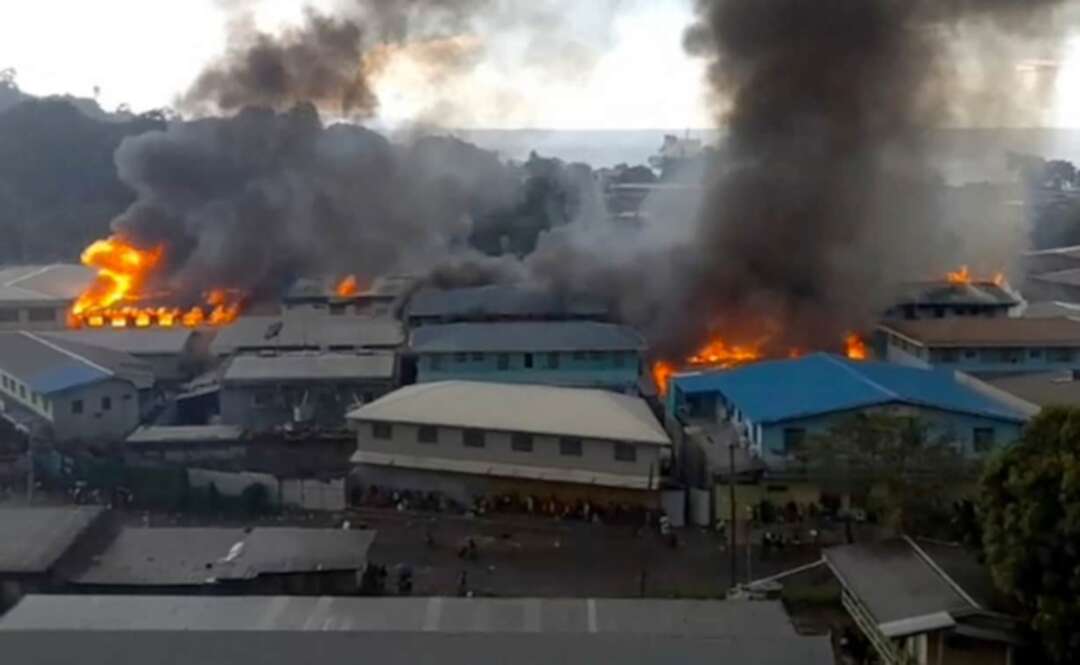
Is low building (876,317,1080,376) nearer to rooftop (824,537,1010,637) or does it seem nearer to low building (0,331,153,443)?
rooftop (824,537,1010,637)

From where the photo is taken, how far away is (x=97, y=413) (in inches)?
717

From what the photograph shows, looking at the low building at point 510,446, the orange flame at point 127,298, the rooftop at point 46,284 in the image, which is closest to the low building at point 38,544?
the low building at point 510,446

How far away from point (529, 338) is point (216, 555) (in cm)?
875

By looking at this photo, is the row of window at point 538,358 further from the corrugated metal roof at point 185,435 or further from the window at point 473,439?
the window at point 473,439

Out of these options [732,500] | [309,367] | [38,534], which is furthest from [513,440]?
[38,534]

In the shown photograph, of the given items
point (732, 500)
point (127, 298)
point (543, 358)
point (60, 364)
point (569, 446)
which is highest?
point (127, 298)

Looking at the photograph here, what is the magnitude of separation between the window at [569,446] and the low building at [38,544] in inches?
A: 195

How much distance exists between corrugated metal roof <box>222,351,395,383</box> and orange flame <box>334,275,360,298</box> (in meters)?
6.41

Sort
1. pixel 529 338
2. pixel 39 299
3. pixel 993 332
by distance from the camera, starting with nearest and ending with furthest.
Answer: pixel 529 338 → pixel 993 332 → pixel 39 299

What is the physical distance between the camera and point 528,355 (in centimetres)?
1986

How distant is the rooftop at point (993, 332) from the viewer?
19875mm

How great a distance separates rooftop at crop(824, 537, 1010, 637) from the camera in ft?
32.5

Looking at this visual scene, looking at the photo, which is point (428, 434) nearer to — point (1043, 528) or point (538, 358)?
point (538, 358)

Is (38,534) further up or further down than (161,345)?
further down
